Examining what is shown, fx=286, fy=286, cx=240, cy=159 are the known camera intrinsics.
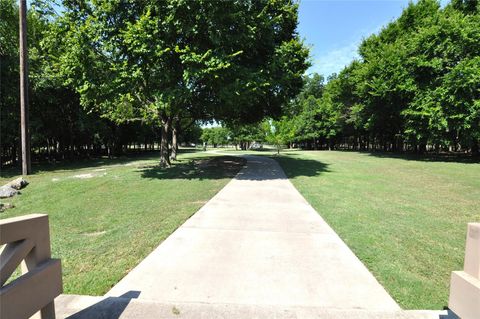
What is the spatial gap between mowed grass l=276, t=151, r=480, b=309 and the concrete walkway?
1.06 feet

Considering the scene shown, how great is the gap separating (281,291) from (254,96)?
11.4m

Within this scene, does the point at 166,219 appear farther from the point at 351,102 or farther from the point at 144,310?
the point at 351,102

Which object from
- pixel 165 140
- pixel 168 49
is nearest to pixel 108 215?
pixel 168 49

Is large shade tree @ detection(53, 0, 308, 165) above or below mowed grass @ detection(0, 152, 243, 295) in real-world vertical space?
above

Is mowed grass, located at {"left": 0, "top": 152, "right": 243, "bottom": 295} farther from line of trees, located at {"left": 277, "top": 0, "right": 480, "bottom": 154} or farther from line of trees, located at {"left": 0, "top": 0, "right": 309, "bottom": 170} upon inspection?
line of trees, located at {"left": 277, "top": 0, "right": 480, "bottom": 154}

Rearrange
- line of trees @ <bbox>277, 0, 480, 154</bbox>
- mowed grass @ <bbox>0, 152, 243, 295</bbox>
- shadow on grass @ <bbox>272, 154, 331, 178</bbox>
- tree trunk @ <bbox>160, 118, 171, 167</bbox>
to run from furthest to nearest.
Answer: line of trees @ <bbox>277, 0, 480, 154</bbox>, tree trunk @ <bbox>160, 118, 171, 167</bbox>, shadow on grass @ <bbox>272, 154, 331, 178</bbox>, mowed grass @ <bbox>0, 152, 243, 295</bbox>

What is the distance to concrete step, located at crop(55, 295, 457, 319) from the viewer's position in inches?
112

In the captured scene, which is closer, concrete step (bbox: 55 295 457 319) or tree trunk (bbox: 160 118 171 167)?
concrete step (bbox: 55 295 457 319)

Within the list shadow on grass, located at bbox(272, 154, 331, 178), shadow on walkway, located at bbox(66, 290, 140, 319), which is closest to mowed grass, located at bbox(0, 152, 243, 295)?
shadow on walkway, located at bbox(66, 290, 140, 319)

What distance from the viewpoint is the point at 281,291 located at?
11.1 ft

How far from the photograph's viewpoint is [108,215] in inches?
283

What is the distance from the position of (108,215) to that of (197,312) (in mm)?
5165

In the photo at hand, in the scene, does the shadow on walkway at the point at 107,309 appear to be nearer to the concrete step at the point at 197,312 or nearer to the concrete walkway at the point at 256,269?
the concrete step at the point at 197,312

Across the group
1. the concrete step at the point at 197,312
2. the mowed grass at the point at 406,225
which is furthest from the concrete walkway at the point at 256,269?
the mowed grass at the point at 406,225
